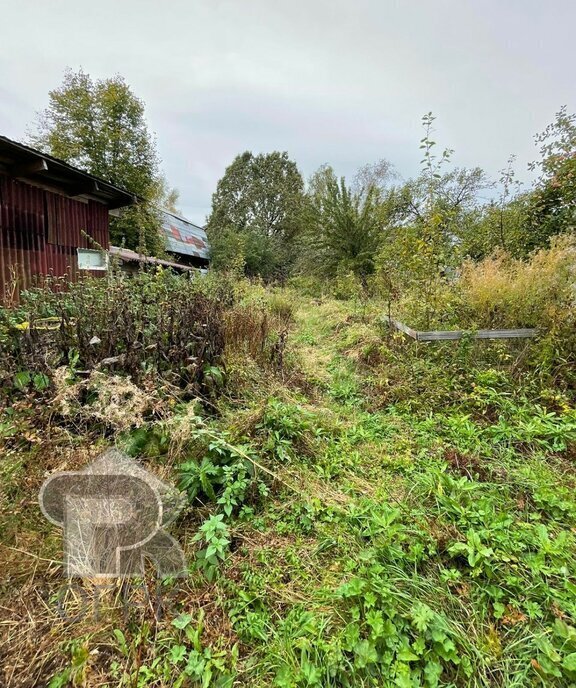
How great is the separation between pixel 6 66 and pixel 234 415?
8761 millimetres

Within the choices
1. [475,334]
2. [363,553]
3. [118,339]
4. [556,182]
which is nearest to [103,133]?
[118,339]

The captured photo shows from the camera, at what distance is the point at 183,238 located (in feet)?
57.7

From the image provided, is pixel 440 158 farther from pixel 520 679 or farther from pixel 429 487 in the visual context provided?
pixel 520 679

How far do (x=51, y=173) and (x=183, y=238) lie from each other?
40.5ft

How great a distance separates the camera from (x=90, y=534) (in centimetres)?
134

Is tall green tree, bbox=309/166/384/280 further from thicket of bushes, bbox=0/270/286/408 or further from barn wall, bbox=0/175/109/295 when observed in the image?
thicket of bushes, bbox=0/270/286/408

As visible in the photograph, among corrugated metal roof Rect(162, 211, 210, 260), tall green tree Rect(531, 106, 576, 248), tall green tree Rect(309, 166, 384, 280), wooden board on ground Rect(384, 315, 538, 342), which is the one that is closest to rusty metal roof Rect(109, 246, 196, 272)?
wooden board on ground Rect(384, 315, 538, 342)

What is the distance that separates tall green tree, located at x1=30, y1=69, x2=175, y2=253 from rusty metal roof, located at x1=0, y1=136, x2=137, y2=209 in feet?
14.4

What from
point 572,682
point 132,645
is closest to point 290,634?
point 132,645

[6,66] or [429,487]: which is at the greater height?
[6,66]

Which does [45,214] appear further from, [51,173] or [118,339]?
[118,339]

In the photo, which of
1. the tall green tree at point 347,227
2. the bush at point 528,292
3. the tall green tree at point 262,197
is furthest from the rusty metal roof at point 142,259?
the tall green tree at point 262,197

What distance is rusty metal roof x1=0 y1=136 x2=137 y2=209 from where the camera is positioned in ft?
16.3

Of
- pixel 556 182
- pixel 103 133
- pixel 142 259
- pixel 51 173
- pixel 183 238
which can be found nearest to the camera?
pixel 142 259
